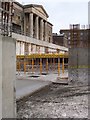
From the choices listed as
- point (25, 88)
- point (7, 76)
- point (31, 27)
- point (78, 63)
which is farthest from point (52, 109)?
point (31, 27)

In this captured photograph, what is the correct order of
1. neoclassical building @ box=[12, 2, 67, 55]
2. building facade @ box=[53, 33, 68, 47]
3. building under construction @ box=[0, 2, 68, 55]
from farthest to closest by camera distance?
building facade @ box=[53, 33, 68, 47], neoclassical building @ box=[12, 2, 67, 55], building under construction @ box=[0, 2, 68, 55]

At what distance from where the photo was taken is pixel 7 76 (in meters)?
5.70

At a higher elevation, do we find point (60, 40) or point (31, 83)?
point (60, 40)

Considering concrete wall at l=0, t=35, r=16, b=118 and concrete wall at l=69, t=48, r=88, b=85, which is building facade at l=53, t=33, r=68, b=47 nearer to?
concrete wall at l=69, t=48, r=88, b=85

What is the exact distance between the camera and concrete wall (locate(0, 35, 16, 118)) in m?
5.53

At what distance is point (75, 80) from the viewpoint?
16969 mm

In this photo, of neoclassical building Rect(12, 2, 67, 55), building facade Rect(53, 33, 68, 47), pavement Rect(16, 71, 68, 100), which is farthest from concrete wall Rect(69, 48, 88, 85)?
building facade Rect(53, 33, 68, 47)

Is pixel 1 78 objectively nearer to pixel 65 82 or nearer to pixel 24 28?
pixel 65 82

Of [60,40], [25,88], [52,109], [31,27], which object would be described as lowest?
[52,109]

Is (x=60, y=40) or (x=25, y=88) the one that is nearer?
(x=25, y=88)

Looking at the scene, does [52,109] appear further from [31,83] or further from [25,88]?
[31,83]

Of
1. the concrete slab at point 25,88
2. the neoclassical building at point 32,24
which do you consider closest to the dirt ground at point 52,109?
the concrete slab at point 25,88

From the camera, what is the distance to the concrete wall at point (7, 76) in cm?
553

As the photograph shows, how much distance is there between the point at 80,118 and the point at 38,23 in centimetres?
4577
